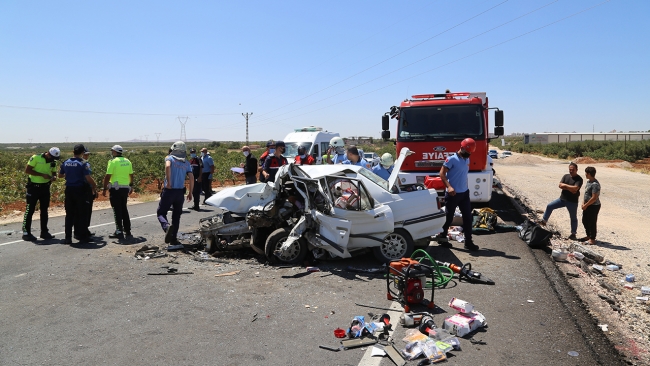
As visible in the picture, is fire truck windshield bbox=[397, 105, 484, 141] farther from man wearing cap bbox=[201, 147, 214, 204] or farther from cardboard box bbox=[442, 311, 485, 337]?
cardboard box bbox=[442, 311, 485, 337]

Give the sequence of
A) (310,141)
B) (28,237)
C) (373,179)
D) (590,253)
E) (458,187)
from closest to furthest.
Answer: (373,179) < (590,253) < (458,187) < (28,237) < (310,141)

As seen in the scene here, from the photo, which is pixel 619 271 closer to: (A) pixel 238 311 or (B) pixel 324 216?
(B) pixel 324 216

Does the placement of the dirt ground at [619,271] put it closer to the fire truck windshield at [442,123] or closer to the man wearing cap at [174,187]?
the fire truck windshield at [442,123]

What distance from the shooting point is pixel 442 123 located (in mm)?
12047

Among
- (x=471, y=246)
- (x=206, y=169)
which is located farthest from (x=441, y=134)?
(x=206, y=169)

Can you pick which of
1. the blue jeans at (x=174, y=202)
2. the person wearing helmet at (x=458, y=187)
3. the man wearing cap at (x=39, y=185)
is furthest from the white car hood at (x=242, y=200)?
the man wearing cap at (x=39, y=185)

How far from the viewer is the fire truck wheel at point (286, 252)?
7.38 meters

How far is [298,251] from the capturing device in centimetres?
743

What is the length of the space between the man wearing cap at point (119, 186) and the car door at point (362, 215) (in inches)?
184

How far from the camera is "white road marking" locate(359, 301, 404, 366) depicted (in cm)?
420

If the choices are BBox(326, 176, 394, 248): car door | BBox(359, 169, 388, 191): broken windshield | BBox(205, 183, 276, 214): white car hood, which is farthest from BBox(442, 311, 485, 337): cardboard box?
BBox(205, 183, 276, 214): white car hood

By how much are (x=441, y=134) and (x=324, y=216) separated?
19.2 feet

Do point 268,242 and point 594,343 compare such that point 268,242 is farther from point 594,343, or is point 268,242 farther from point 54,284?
point 594,343

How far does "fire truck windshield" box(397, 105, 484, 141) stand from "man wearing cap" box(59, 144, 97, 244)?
24.2ft
